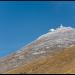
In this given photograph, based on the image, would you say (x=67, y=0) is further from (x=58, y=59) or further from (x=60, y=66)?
(x=58, y=59)

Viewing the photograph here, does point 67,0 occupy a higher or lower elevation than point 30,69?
lower

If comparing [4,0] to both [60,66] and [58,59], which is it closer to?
[60,66]

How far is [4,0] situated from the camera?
18.5 m

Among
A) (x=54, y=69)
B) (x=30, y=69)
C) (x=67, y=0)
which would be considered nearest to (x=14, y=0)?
(x=67, y=0)

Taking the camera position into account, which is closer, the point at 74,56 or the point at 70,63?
the point at 70,63

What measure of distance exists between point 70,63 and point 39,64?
26.9 m

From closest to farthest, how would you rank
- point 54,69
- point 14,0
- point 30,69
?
point 14,0 → point 54,69 → point 30,69

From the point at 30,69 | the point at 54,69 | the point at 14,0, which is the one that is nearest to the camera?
the point at 14,0

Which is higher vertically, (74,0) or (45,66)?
(45,66)

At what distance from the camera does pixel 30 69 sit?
16700 centimetres

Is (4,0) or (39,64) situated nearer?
(4,0)

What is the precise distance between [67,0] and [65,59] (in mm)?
151443

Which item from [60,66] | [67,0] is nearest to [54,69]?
[60,66]

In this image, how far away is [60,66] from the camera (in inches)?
6255
